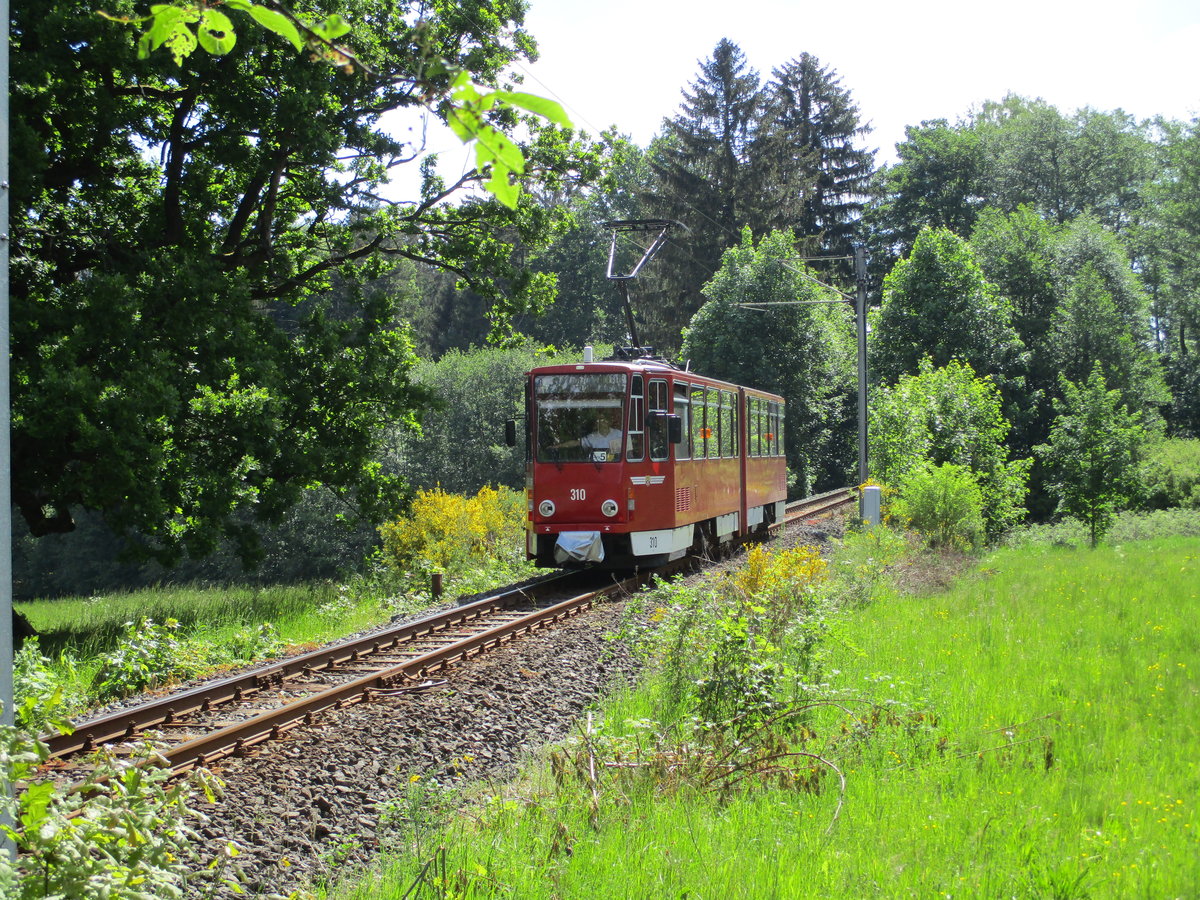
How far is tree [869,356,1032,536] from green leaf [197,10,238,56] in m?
20.9

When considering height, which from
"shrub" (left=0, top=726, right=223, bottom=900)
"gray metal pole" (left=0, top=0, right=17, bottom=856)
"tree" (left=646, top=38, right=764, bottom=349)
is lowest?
"shrub" (left=0, top=726, right=223, bottom=900)

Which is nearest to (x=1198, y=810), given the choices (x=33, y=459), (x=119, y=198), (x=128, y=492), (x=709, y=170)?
(x=128, y=492)

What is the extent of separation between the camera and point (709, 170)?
1978 inches

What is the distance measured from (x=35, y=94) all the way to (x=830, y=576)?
1236 cm

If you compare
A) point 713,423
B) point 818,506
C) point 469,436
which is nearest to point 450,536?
point 713,423

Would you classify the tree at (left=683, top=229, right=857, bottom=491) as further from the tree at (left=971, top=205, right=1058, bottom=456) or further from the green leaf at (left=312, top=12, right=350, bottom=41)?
the green leaf at (left=312, top=12, right=350, bottom=41)

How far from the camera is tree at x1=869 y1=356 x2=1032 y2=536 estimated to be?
22.6 m

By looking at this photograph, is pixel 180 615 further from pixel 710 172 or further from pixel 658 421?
pixel 710 172

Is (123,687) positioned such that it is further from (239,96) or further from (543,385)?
(239,96)

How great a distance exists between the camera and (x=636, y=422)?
14250mm

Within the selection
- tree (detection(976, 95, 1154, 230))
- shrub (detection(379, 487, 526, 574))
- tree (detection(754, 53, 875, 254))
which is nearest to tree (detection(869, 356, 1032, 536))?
shrub (detection(379, 487, 526, 574))

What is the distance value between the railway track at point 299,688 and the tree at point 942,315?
97.1 ft

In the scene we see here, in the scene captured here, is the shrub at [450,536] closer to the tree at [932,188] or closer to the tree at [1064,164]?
the tree at [932,188]

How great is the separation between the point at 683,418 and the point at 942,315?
26458mm
